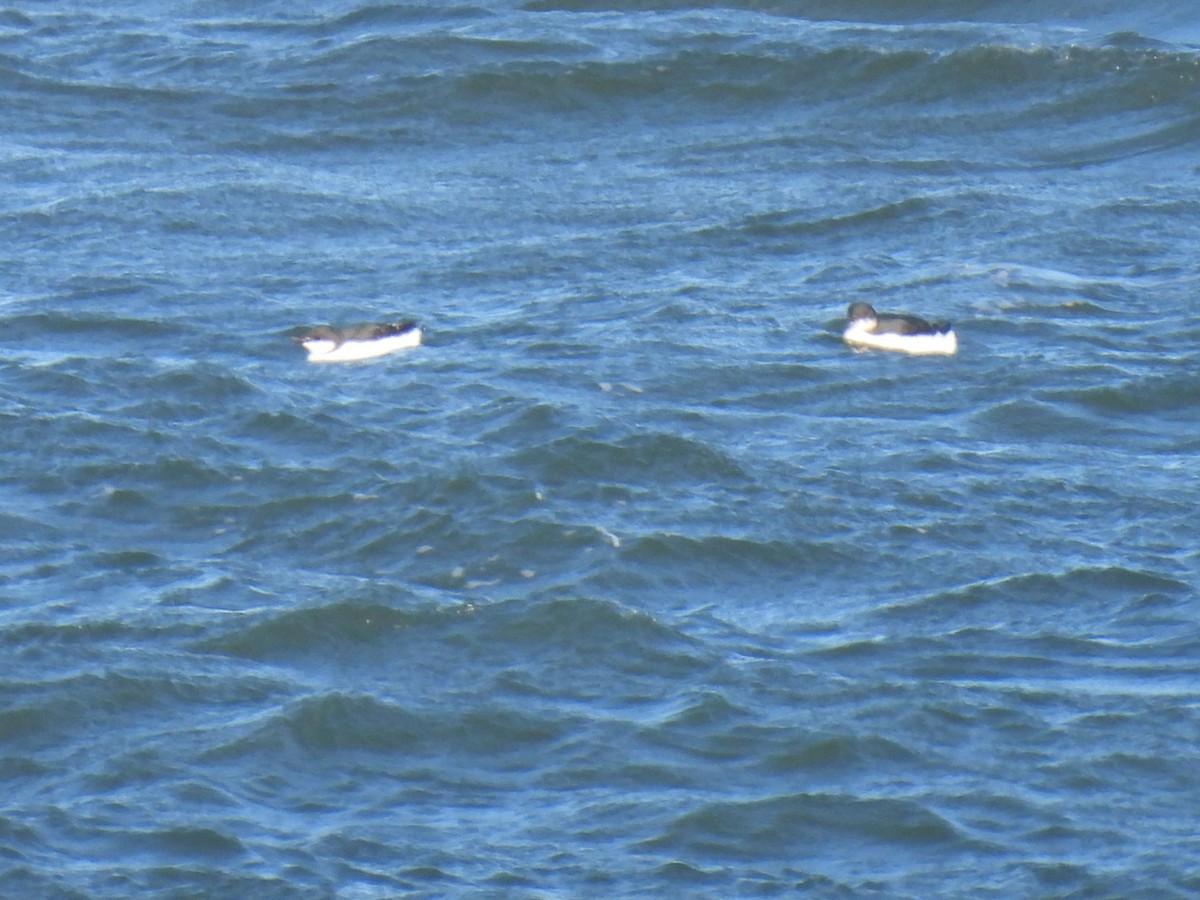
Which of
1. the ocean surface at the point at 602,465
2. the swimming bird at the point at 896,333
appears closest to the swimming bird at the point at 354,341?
the ocean surface at the point at 602,465

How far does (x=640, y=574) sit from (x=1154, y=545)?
253 centimetres

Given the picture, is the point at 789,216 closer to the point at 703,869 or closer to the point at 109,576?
the point at 109,576

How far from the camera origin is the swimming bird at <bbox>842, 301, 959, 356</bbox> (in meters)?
13.1

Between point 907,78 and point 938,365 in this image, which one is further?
point 907,78

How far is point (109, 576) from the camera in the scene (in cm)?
1070

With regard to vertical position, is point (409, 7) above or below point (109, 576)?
above

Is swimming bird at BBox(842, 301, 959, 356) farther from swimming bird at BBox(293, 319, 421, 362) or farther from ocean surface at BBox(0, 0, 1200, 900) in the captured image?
swimming bird at BBox(293, 319, 421, 362)

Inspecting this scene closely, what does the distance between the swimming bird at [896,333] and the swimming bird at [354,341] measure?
2625mm

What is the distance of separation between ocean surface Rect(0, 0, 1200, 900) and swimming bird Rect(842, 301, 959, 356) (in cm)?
16

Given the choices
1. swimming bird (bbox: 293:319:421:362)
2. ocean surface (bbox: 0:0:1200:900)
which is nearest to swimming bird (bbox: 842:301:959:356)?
ocean surface (bbox: 0:0:1200:900)

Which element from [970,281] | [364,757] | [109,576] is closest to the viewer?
[364,757]

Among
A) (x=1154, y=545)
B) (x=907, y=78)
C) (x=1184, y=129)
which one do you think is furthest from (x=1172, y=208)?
(x=1154, y=545)

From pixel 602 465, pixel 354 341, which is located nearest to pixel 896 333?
pixel 602 465

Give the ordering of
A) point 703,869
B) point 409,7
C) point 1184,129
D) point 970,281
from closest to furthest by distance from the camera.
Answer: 1. point 703,869
2. point 970,281
3. point 1184,129
4. point 409,7
